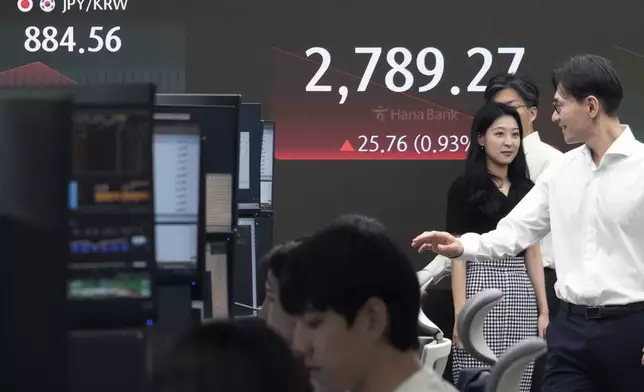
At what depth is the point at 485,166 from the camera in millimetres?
5137

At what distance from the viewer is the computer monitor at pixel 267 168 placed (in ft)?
15.8


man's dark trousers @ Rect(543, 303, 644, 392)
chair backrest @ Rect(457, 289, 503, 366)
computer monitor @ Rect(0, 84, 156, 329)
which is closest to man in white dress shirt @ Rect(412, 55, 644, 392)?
man's dark trousers @ Rect(543, 303, 644, 392)

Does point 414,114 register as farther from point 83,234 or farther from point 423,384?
point 83,234

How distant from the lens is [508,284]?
492 cm

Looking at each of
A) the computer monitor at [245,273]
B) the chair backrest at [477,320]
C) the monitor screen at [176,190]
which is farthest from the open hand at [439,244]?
the monitor screen at [176,190]

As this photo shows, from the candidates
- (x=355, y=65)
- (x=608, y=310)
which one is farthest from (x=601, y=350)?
(x=355, y=65)

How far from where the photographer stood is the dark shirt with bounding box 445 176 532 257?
4.97m

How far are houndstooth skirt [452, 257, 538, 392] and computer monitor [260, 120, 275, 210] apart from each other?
3.21 feet

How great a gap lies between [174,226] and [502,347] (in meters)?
2.51

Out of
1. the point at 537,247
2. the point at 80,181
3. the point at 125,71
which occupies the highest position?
the point at 125,71

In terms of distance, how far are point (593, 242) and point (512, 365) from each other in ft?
1.95

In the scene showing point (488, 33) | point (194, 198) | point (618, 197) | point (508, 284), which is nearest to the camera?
point (194, 198)

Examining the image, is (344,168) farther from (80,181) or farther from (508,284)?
(80,181)

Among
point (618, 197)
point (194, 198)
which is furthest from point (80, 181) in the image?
point (618, 197)
